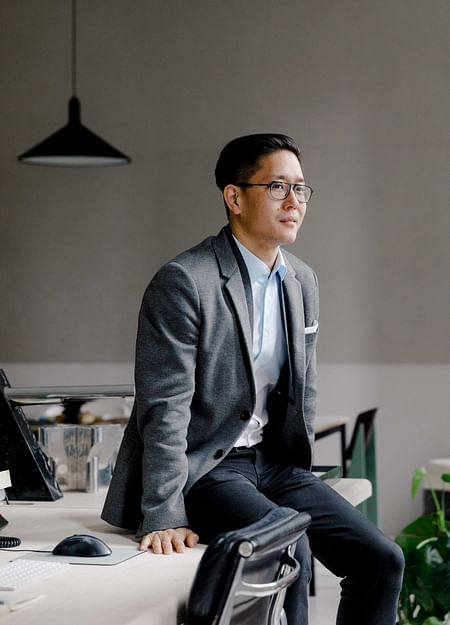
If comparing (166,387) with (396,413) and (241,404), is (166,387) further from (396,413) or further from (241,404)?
(396,413)

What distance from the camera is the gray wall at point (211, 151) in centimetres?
687

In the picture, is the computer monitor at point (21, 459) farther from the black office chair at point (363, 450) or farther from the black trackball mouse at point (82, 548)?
the black office chair at point (363, 450)

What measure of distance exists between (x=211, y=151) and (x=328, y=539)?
204 inches

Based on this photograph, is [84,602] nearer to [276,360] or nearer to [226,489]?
[226,489]

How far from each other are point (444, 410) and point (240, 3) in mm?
3023

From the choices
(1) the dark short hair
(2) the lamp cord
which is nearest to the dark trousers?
(1) the dark short hair

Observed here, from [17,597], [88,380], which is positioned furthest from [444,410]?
[17,597]

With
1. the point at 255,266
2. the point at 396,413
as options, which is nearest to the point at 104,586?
the point at 255,266

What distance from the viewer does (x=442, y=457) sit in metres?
6.81

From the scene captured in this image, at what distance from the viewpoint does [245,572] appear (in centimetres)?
163

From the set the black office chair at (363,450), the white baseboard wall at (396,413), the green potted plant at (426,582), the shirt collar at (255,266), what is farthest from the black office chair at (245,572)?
the white baseboard wall at (396,413)

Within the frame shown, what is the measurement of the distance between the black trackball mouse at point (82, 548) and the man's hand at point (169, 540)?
0.41 feet

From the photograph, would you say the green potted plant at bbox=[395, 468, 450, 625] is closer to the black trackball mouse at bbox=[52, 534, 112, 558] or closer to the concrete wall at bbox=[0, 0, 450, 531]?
the black trackball mouse at bbox=[52, 534, 112, 558]

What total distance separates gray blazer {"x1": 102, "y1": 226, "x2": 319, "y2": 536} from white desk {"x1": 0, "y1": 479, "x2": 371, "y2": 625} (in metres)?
0.11
